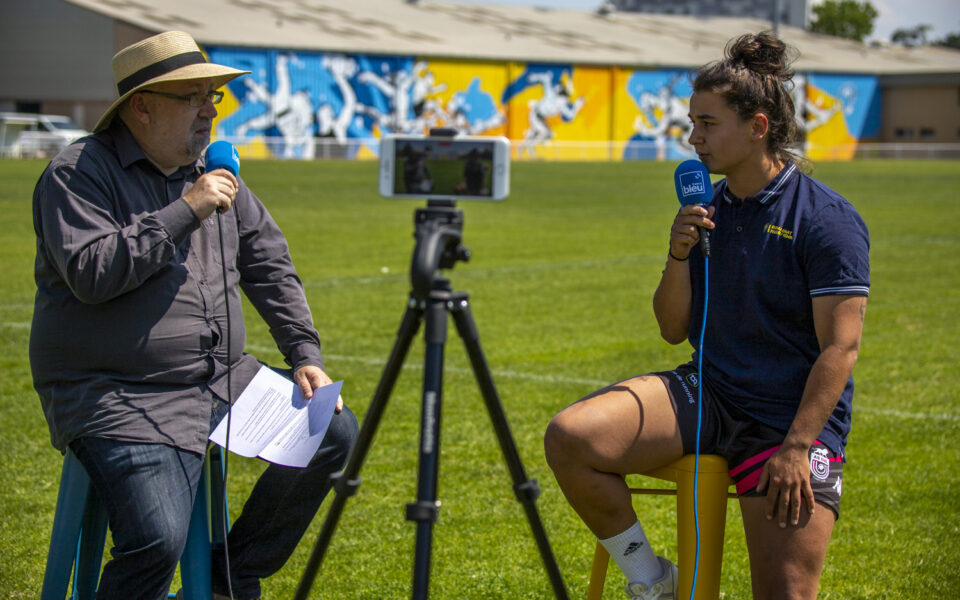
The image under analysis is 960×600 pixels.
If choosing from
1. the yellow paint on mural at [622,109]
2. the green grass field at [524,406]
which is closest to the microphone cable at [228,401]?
the green grass field at [524,406]

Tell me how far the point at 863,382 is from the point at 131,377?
18.5 feet

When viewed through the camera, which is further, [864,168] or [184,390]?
[864,168]

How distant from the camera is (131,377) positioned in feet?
10.6

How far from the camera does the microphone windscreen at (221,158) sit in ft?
10.9

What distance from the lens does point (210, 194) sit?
125 inches

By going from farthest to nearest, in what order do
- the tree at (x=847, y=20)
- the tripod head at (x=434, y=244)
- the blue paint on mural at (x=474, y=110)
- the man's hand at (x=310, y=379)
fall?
the tree at (x=847, y=20) < the blue paint on mural at (x=474, y=110) < the man's hand at (x=310, y=379) < the tripod head at (x=434, y=244)

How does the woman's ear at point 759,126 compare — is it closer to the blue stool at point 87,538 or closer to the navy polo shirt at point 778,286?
the navy polo shirt at point 778,286

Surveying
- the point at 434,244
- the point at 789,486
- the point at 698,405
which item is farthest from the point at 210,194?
the point at 789,486

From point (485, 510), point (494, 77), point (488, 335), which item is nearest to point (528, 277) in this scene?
point (488, 335)

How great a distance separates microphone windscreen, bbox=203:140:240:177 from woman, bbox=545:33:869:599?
127 centimetres

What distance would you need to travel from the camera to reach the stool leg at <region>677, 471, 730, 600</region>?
330 centimetres

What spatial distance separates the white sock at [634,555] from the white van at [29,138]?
123 ft

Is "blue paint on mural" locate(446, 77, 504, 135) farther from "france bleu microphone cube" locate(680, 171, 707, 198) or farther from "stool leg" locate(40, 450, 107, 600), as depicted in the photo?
"stool leg" locate(40, 450, 107, 600)

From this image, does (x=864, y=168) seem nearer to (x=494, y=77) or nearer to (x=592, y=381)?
→ (x=494, y=77)
